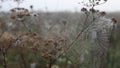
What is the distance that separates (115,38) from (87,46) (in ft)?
10.9

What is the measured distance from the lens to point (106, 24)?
173 inches

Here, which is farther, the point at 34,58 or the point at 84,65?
the point at 34,58

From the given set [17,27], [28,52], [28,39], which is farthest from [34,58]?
[28,39]

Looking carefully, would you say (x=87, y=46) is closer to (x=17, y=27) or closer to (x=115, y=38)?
(x=115, y=38)

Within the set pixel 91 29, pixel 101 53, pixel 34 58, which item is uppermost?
pixel 91 29

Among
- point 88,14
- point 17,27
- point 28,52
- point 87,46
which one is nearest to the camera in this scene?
point 88,14

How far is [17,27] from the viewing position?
972 centimetres

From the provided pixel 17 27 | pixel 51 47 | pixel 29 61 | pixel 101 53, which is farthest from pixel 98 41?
pixel 17 27

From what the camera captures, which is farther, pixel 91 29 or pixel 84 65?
pixel 84 65

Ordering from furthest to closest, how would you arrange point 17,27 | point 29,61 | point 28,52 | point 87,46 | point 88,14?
1. point 17,27
2. point 28,52
3. point 29,61
4. point 87,46
5. point 88,14

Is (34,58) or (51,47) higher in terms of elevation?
(51,47)

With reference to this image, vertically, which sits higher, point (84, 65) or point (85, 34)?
point (85, 34)

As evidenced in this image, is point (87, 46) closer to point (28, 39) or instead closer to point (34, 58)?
point (28, 39)

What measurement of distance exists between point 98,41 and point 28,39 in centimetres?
76
